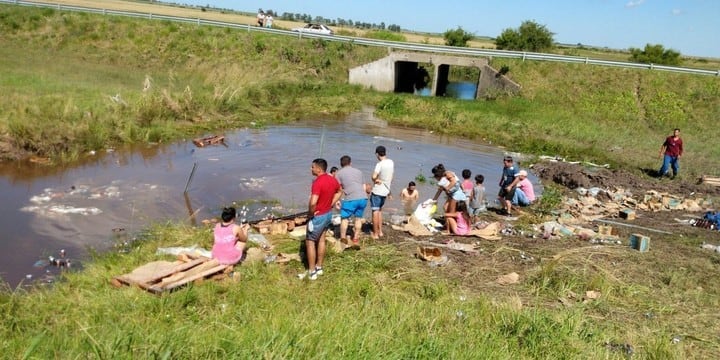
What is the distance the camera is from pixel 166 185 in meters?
12.7

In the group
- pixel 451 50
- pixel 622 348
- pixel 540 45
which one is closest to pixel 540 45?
pixel 540 45

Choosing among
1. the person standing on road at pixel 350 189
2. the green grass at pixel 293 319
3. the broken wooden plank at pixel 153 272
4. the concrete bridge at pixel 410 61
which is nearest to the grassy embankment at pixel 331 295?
the green grass at pixel 293 319

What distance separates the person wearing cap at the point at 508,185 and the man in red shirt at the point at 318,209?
546 cm

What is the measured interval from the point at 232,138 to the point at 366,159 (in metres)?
4.89

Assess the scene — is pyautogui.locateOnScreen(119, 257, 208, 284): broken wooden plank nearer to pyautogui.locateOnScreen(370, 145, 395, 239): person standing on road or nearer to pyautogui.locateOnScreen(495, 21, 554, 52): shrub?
pyautogui.locateOnScreen(370, 145, 395, 239): person standing on road

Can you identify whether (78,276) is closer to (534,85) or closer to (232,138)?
(232,138)

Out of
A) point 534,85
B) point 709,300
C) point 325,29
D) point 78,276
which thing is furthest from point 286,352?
point 325,29

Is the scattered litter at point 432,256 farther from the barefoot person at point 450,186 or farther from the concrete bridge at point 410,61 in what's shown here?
the concrete bridge at point 410,61

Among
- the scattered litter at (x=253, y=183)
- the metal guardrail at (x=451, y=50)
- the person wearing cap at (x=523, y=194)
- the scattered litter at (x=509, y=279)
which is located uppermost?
the metal guardrail at (x=451, y=50)

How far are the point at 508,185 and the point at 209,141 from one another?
980 cm

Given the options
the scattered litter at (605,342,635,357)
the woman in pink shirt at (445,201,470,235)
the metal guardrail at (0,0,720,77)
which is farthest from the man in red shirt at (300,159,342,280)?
the metal guardrail at (0,0,720,77)

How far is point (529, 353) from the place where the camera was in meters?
5.58

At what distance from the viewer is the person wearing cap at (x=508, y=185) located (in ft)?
39.4

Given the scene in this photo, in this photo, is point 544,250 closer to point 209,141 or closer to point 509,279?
point 509,279
